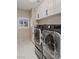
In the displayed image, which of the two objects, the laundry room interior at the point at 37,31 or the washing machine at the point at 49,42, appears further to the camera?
the washing machine at the point at 49,42

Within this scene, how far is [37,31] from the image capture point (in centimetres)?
125

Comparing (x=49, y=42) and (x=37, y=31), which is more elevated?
(x=37, y=31)

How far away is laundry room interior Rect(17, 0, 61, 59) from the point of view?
34.1 inches

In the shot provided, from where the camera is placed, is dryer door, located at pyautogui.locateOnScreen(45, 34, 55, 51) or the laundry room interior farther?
dryer door, located at pyautogui.locateOnScreen(45, 34, 55, 51)

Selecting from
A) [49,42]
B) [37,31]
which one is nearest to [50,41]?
[49,42]

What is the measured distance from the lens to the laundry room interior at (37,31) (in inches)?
34.1

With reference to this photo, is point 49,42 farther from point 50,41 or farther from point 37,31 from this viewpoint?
point 37,31

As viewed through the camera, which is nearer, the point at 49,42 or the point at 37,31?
the point at 49,42
